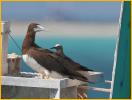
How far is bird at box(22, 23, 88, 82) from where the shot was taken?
4.78m

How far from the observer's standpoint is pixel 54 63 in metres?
4.79

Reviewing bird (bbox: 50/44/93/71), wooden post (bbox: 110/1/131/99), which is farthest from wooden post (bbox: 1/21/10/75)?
wooden post (bbox: 110/1/131/99)

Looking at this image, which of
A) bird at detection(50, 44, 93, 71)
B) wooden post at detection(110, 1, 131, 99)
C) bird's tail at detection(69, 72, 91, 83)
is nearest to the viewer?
wooden post at detection(110, 1, 131, 99)

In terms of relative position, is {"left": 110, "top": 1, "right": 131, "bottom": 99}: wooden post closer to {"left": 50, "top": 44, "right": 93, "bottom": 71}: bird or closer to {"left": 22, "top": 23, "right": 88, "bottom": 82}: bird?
{"left": 22, "top": 23, "right": 88, "bottom": 82}: bird

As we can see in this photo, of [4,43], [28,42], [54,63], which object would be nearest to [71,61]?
[54,63]

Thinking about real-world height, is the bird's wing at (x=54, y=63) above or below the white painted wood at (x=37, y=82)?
above

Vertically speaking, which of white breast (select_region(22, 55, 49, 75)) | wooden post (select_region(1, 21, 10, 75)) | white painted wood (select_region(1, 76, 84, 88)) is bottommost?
white painted wood (select_region(1, 76, 84, 88))

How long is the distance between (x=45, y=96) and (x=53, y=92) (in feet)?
0.71

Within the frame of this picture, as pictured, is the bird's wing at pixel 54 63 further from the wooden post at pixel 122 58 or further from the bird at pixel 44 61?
the wooden post at pixel 122 58

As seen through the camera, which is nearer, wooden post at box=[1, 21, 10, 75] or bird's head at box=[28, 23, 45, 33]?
wooden post at box=[1, 21, 10, 75]

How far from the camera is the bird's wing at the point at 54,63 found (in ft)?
15.6

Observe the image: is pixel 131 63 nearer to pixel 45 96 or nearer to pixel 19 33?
pixel 45 96

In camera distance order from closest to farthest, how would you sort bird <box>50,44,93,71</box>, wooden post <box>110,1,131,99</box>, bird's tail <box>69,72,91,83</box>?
1. wooden post <box>110,1,131,99</box>
2. bird's tail <box>69,72,91,83</box>
3. bird <box>50,44,93,71</box>

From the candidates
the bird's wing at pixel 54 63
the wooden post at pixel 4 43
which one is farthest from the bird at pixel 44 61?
the wooden post at pixel 4 43
